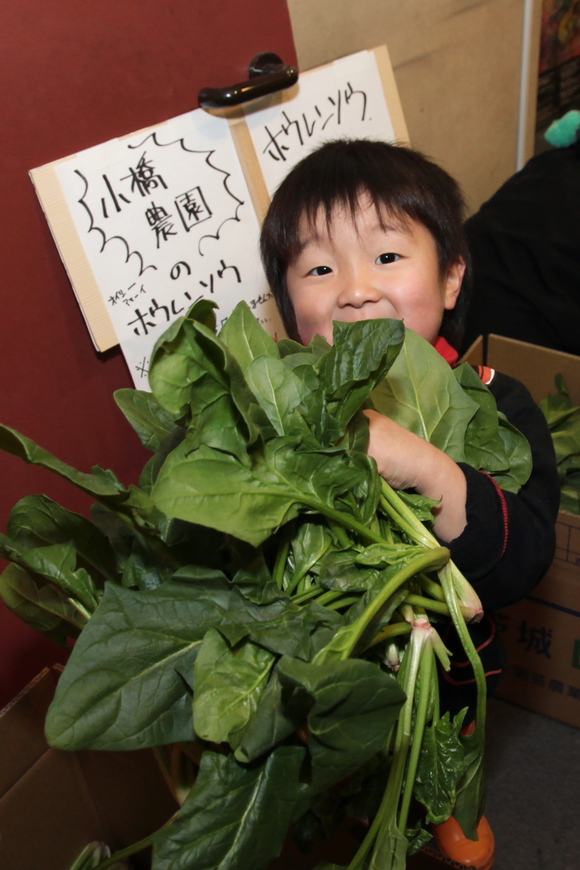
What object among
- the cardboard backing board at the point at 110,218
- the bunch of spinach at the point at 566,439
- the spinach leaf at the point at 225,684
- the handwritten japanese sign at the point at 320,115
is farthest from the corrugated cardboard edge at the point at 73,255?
the bunch of spinach at the point at 566,439

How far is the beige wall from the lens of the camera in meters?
1.22

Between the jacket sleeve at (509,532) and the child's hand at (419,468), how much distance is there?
0.05 ft

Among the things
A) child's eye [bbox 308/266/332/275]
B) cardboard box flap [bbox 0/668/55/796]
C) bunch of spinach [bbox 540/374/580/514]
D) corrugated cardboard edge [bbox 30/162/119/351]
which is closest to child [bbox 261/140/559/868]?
child's eye [bbox 308/266/332/275]

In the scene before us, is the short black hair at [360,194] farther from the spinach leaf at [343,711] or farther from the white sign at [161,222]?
the spinach leaf at [343,711]

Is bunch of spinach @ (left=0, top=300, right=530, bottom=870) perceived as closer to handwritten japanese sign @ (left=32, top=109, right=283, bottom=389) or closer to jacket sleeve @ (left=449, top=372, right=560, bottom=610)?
jacket sleeve @ (left=449, top=372, right=560, bottom=610)

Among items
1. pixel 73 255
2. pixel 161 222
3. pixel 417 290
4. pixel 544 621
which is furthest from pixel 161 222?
pixel 544 621

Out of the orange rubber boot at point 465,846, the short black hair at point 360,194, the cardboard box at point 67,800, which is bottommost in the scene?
the orange rubber boot at point 465,846

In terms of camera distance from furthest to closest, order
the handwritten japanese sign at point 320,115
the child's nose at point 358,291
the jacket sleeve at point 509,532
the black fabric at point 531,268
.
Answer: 1. the black fabric at point 531,268
2. the handwritten japanese sign at point 320,115
3. the child's nose at point 358,291
4. the jacket sleeve at point 509,532

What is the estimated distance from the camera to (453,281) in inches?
36.9

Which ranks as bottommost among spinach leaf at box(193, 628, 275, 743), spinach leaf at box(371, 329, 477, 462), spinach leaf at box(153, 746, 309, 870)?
spinach leaf at box(153, 746, 309, 870)

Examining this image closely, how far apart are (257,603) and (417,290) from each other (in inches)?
17.3

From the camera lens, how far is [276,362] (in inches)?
21.1

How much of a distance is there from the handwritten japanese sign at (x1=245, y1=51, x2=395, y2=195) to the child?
0.63 feet

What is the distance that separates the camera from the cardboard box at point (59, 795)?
84 cm
